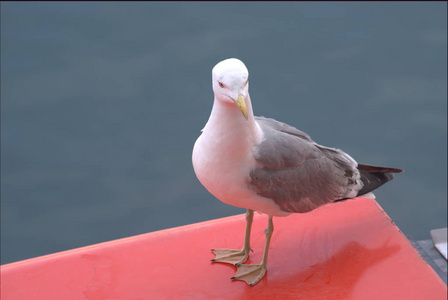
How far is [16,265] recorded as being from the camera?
6.17ft

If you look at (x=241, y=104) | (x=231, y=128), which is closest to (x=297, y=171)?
(x=231, y=128)

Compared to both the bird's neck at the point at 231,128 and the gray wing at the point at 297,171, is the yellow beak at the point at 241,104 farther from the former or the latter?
the gray wing at the point at 297,171

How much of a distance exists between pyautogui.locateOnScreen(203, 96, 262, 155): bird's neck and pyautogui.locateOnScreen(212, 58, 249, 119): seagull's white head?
0.23 ft

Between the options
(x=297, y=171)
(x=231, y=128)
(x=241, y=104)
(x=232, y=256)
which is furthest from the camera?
(x=232, y=256)

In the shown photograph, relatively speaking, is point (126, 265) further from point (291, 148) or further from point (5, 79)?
point (5, 79)

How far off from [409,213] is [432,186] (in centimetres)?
24

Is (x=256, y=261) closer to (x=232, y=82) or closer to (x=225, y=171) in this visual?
(x=225, y=171)

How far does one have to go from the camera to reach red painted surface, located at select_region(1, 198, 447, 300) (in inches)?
68.9

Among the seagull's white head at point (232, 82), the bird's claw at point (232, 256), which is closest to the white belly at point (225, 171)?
the seagull's white head at point (232, 82)

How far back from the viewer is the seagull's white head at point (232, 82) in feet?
4.48

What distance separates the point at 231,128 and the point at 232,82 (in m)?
0.16

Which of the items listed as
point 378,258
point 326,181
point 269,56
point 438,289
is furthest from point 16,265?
point 269,56

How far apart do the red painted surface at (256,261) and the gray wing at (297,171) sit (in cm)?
21

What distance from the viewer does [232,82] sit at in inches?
53.9
